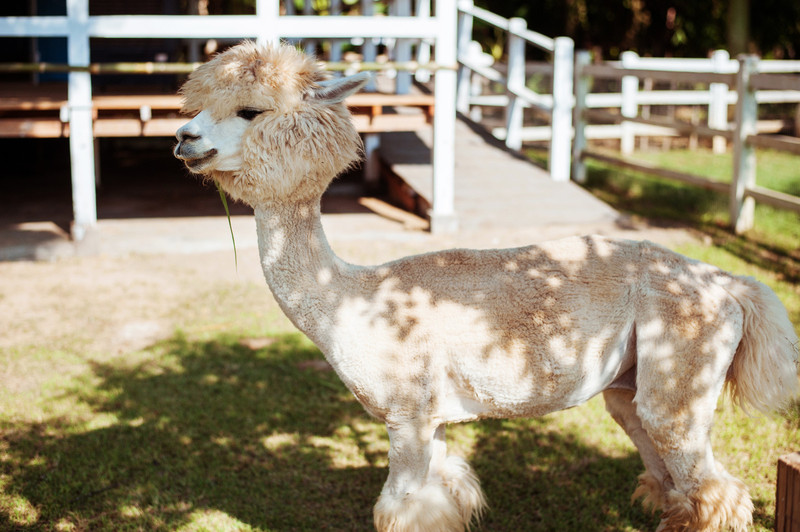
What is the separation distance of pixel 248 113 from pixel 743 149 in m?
7.56

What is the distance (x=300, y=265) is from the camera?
3.06 m

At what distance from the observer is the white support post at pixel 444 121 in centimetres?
872

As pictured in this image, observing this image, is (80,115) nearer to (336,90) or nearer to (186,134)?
(186,134)

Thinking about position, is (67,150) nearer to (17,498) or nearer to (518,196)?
(518,196)

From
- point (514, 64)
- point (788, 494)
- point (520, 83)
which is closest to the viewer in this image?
point (788, 494)

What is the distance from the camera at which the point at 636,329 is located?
3.04 meters

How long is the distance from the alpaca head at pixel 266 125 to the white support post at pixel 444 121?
19.8 ft

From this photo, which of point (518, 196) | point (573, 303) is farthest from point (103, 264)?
point (573, 303)

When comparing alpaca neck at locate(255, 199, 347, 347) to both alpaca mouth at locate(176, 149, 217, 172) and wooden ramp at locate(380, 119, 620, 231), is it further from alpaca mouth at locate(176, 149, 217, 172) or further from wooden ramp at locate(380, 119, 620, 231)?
wooden ramp at locate(380, 119, 620, 231)

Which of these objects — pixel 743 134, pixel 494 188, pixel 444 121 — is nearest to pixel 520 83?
pixel 494 188

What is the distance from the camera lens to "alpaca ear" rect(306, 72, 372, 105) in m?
2.89

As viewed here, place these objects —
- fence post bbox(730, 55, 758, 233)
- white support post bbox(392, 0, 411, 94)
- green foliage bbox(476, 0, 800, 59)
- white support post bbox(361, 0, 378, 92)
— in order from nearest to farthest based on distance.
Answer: fence post bbox(730, 55, 758, 233)
white support post bbox(392, 0, 411, 94)
white support post bbox(361, 0, 378, 92)
green foliage bbox(476, 0, 800, 59)

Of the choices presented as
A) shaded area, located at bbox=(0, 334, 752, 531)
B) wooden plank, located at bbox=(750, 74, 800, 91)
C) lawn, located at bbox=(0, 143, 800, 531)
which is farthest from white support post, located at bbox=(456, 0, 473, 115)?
shaded area, located at bbox=(0, 334, 752, 531)

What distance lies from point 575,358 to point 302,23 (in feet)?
20.3
